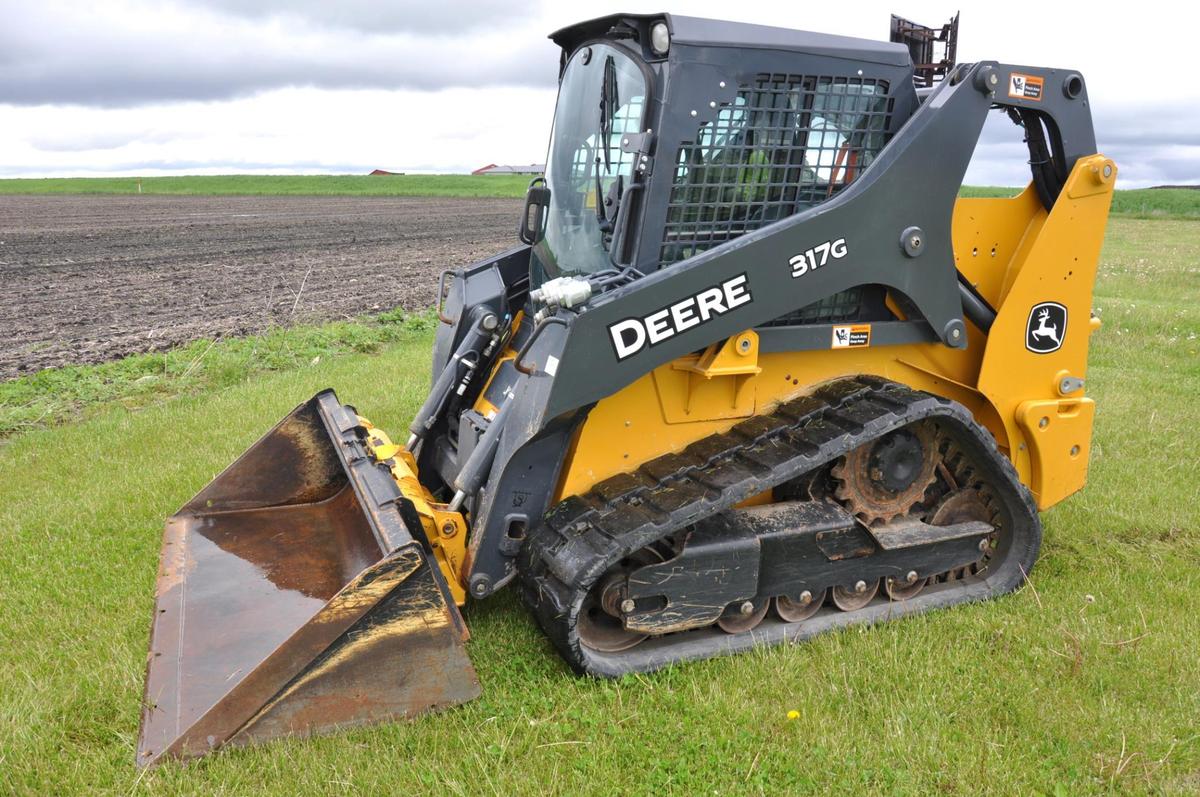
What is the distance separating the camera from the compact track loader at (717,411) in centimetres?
342

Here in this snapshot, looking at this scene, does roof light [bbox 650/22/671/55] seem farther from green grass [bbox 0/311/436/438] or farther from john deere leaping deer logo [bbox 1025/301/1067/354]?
green grass [bbox 0/311/436/438]

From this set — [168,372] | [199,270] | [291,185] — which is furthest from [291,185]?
[168,372]

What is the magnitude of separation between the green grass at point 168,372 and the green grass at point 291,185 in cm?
4918

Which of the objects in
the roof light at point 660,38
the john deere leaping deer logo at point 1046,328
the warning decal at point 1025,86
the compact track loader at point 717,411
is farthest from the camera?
the john deere leaping deer logo at point 1046,328

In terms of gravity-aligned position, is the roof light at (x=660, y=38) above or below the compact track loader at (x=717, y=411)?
above

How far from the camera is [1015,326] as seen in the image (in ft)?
14.3

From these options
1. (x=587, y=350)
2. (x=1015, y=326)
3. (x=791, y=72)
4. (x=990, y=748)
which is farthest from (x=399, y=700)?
(x=1015, y=326)

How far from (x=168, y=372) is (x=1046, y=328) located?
27.0 feet

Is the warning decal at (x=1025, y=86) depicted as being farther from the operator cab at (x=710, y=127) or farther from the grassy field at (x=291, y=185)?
the grassy field at (x=291, y=185)

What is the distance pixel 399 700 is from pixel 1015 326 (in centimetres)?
314

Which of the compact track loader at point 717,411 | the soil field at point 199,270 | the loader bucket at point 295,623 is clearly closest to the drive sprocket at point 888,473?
the compact track loader at point 717,411

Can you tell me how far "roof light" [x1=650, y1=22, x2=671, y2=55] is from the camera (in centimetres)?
365

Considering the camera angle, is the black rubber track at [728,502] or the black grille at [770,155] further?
the black grille at [770,155]

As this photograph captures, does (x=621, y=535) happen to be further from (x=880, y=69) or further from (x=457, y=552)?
(x=880, y=69)
